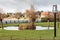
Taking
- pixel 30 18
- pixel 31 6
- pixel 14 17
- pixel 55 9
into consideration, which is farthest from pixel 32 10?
pixel 55 9

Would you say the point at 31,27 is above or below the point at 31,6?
below

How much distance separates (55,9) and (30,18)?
110 feet

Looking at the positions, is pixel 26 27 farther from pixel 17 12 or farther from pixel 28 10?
pixel 17 12

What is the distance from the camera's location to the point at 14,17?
77188mm

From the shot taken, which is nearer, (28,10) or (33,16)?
(33,16)

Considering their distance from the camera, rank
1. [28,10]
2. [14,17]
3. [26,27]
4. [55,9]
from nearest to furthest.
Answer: [55,9]
[26,27]
[28,10]
[14,17]

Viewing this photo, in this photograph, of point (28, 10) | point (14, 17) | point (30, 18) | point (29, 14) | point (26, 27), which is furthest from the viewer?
point (14, 17)

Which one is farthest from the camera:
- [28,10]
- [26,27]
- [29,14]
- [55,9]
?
[28,10]

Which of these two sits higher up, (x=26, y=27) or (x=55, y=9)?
(x=55, y=9)

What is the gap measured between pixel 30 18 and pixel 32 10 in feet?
20.8

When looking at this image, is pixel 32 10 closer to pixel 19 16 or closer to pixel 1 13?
pixel 1 13

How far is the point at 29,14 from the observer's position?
5828 centimetres

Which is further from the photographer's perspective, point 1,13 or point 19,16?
point 19,16

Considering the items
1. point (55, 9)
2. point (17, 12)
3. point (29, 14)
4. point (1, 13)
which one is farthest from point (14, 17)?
point (55, 9)
